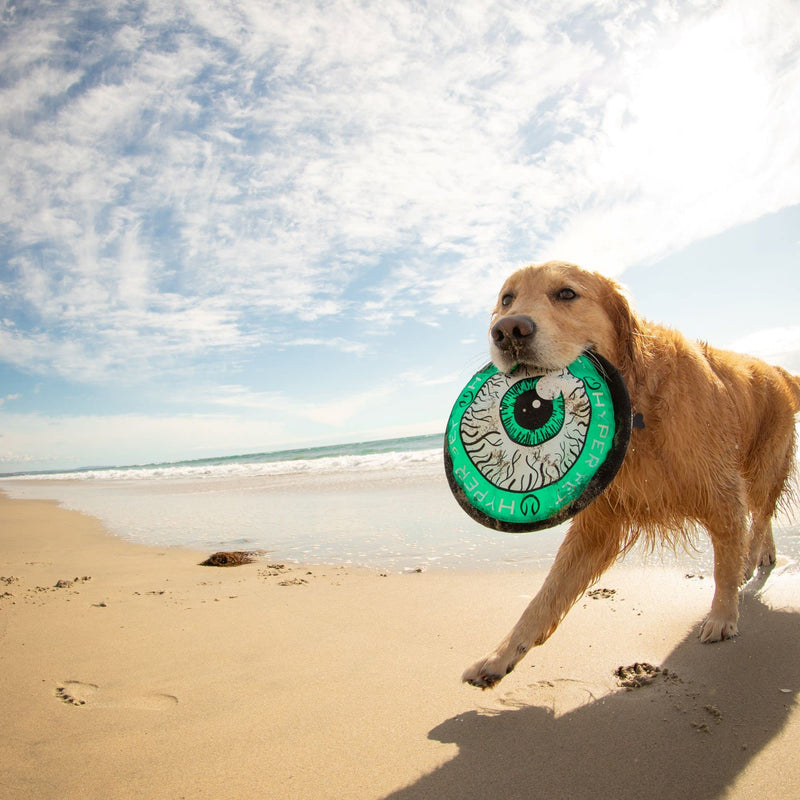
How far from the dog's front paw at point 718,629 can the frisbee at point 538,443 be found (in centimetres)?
115

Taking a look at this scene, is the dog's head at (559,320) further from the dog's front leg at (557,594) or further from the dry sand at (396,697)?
the dry sand at (396,697)

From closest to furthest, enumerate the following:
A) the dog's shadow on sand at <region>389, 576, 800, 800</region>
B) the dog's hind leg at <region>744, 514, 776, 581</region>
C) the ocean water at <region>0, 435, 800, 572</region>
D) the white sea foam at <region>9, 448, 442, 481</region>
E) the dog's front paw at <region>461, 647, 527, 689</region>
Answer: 1. the dog's shadow on sand at <region>389, 576, 800, 800</region>
2. the dog's front paw at <region>461, 647, 527, 689</region>
3. the dog's hind leg at <region>744, 514, 776, 581</region>
4. the ocean water at <region>0, 435, 800, 572</region>
5. the white sea foam at <region>9, 448, 442, 481</region>

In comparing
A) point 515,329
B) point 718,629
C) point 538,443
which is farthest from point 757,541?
point 515,329

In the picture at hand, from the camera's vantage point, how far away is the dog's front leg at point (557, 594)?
7.80ft

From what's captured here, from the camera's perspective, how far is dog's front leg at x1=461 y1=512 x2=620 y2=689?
7.80 feet

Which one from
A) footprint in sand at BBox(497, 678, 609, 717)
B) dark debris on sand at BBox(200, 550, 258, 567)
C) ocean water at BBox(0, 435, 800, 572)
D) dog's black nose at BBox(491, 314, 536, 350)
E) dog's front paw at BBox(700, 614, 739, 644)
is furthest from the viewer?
dark debris on sand at BBox(200, 550, 258, 567)

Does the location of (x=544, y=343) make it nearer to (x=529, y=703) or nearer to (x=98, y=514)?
(x=529, y=703)

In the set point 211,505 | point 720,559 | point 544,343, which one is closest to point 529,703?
point 720,559

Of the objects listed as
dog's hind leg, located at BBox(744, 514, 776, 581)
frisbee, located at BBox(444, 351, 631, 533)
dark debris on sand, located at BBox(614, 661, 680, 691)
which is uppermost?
frisbee, located at BBox(444, 351, 631, 533)

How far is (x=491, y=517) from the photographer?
7.90 ft

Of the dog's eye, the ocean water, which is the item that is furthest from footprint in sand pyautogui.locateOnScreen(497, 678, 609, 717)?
the ocean water

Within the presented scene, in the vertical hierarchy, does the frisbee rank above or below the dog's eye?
below

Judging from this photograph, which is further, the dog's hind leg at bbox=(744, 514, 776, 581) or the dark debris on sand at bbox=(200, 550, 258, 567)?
the dark debris on sand at bbox=(200, 550, 258, 567)

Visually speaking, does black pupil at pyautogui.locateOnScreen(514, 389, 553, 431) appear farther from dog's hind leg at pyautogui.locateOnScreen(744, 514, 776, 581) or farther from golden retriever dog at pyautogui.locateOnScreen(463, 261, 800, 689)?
dog's hind leg at pyautogui.locateOnScreen(744, 514, 776, 581)
